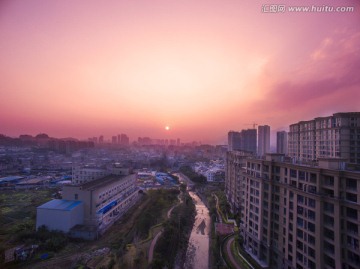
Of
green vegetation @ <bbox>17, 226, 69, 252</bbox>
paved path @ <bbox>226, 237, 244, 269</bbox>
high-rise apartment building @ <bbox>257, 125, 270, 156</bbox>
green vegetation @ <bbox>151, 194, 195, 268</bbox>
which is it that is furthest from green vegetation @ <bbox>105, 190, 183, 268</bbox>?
high-rise apartment building @ <bbox>257, 125, 270, 156</bbox>

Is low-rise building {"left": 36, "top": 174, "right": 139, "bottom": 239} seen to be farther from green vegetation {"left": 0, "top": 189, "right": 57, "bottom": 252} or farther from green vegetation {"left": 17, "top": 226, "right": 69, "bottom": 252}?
green vegetation {"left": 0, "top": 189, "right": 57, "bottom": 252}

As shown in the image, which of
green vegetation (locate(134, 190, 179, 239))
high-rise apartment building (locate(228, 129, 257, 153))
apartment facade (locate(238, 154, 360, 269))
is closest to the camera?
apartment facade (locate(238, 154, 360, 269))

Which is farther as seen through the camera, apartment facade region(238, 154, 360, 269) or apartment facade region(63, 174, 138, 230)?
apartment facade region(63, 174, 138, 230)

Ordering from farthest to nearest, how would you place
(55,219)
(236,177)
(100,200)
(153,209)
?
1. (236,177)
2. (153,209)
3. (100,200)
4. (55,219)

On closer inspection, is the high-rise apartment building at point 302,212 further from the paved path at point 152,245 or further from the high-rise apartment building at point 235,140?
the high-rise apartment building at point 235,140

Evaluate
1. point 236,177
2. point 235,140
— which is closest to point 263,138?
point 235,140

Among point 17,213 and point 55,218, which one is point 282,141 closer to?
point 55,218

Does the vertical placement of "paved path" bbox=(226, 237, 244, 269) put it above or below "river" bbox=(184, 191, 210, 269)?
above
